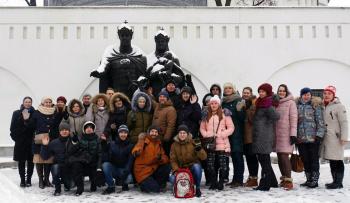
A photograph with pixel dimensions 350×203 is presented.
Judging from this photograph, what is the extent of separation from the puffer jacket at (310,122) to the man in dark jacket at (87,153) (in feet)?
10.0

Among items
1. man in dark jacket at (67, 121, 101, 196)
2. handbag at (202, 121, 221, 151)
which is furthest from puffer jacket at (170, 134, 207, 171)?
man in dark jacket at (67, 121, 101, 196)

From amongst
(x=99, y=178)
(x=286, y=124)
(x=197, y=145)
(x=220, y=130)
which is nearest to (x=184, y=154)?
(x=197, y=145)

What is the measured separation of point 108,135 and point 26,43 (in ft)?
27.9

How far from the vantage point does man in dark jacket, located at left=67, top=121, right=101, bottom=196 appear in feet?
19.7

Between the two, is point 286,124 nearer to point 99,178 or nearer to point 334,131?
point 334,131

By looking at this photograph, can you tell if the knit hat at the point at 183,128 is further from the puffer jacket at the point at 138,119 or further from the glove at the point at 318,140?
the glove at the point at 318,140

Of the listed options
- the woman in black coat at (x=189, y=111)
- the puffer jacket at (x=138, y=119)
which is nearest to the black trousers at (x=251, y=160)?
the woman in black coat at (x=189, y=111)

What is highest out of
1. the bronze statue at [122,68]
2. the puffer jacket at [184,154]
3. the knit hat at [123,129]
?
the bronze statue at [122,68]

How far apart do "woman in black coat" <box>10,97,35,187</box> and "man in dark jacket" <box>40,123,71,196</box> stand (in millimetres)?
495

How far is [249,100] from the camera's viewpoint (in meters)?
6.35

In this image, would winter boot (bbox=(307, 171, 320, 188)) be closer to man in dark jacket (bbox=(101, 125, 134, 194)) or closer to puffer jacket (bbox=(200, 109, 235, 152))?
puffer jacket (bbox=(200, 109, 235, 152))

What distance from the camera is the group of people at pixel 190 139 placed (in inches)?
233

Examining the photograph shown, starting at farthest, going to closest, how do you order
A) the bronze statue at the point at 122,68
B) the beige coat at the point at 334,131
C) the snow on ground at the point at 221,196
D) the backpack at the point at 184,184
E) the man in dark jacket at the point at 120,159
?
the bronze statue at the point at 122,68
the beige coat at the point at 334,131
the man in dark jacket at the point at 120,159
the backpack at the point at 184,184
the snow on ground at the point at 221,196

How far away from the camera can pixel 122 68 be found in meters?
7.59
